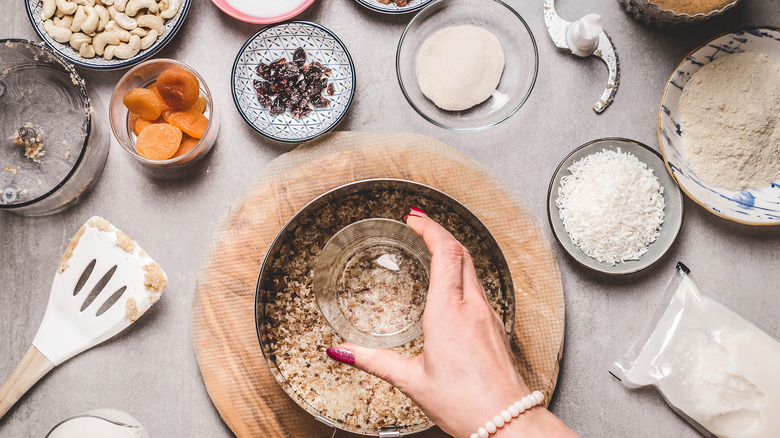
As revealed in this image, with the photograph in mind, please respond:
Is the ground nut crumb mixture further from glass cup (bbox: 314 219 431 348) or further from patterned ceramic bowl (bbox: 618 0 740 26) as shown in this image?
patterned ceramic bowl (bbox: 618 0 740 26)

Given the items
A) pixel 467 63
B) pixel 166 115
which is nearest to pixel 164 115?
pixel 166 115

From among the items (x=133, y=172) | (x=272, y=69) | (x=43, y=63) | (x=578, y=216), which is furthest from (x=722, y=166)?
(x=43, y=63)

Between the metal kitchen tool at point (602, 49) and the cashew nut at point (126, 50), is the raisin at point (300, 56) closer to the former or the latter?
the cashew nut at point (126, 50)

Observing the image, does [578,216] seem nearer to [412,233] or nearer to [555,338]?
[555,338]

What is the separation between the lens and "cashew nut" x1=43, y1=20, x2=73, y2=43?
1.19 metres

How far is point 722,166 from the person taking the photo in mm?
1162

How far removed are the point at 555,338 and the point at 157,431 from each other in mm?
945

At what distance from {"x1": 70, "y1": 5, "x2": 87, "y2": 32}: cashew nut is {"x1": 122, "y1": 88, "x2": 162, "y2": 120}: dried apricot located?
0.68 ft

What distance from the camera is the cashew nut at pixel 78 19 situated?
119 cm

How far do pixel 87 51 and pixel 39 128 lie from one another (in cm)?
25

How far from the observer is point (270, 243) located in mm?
1148

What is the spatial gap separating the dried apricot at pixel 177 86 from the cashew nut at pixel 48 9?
0.31 meters

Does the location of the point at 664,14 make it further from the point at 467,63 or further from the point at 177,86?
the point at 177,86

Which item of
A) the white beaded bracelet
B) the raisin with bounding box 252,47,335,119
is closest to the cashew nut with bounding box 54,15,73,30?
the raisin with bounding box 252,47,335,119
